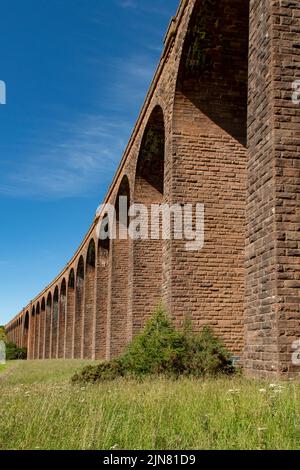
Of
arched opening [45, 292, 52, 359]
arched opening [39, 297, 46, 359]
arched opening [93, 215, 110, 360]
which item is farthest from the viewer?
arched opening [39, 297, 46, 359]

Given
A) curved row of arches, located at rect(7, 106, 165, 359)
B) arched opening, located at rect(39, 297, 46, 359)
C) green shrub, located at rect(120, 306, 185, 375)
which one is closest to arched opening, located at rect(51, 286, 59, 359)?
arched opening, located at rect(39, 297, 46, 359)

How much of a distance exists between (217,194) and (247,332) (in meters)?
4.96

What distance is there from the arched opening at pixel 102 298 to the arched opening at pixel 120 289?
258 centimetres

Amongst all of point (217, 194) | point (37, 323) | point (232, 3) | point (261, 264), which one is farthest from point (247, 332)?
point (37, 323)

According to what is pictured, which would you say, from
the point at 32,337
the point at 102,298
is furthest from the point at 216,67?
the point at 32,337

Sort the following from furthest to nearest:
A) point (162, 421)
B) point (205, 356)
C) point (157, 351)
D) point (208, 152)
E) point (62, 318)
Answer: point (62, 318)
point (208, 152)
point (205, 356)
point (157, 351)
point (162, 421)

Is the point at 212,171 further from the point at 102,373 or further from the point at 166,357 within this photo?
the point at 102,373

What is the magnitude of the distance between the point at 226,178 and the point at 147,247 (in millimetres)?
5392

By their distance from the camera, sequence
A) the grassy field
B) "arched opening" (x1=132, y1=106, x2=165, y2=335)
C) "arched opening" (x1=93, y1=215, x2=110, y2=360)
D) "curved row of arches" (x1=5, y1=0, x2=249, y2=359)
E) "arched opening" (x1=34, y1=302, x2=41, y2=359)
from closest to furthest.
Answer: the grassy field
"curved row of arches" (x1=5, y1=0, x2=249, y2=359)
"arched opening" (x1=132, y1=106, x2=165, y2=335)
"arched opening" (x1=93, y1=215, x2=110, y2=360)
"arched opening" (x1=34, y1=302, x2=41, y2=359)

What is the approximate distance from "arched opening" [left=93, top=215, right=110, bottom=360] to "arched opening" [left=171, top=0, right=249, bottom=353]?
1207cm

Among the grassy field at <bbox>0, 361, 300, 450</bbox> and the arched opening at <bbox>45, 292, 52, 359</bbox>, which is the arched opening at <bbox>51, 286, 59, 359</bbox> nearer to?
the arched opening at <bbox>45, 292, 52, 359</bbox>

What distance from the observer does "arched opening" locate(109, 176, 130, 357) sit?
1930 centimetres

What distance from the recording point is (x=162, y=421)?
4016 millimetres

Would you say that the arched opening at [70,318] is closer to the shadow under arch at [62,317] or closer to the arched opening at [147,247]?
the shadow under arch at [62,317]
